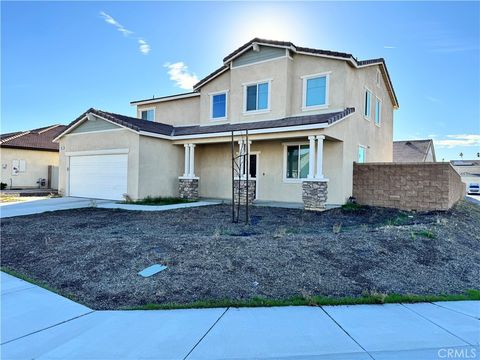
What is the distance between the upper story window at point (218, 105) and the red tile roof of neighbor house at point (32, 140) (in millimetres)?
12213

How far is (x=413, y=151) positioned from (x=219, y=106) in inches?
829

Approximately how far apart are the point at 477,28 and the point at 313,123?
657 centimetres

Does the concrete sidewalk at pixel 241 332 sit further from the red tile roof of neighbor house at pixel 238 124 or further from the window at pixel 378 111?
the window at pixel 378 111

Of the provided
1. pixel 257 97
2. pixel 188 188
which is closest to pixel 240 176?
pixel 188 188

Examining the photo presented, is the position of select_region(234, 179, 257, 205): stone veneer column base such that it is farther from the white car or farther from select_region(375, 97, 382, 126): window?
the white car

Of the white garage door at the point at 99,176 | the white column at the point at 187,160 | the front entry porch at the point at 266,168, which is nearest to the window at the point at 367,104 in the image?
the front entry porch at the point at 266,168

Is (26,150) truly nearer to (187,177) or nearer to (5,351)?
(187,177)

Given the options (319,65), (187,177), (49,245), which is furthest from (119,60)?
(49,245)

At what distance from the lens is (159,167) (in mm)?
16516

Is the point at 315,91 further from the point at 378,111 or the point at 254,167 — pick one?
the point at 378,111

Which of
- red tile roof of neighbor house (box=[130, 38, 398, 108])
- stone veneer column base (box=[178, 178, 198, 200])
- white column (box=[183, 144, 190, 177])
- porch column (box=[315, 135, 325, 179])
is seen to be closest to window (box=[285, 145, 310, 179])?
porch column (box=[315, 135, 325, 179])

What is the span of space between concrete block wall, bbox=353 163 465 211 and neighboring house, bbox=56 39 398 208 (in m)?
0.87

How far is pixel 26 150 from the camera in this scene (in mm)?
24953

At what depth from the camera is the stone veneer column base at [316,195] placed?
1290 cm
